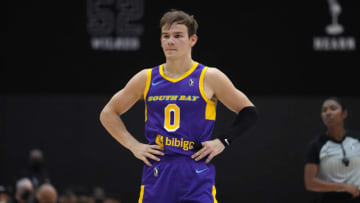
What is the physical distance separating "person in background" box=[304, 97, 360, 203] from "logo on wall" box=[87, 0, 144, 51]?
12.1ft

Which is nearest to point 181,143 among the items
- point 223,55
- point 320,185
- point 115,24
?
point 320,185

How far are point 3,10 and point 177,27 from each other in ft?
18.2

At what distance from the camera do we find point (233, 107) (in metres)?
4.14

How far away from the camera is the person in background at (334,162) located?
19.2 feet

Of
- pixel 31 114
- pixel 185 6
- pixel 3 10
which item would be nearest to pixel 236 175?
pixel 185 6

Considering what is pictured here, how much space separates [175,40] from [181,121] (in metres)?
0.56

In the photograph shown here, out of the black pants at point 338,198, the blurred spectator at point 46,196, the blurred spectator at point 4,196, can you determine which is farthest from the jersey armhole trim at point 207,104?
the blurred spectator at point 4,196

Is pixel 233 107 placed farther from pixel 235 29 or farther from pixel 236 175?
pixel 236 175

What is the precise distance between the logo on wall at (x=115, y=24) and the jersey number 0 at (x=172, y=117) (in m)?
4.92

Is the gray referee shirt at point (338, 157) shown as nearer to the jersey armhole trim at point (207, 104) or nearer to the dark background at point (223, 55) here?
the jersey armhole trim at point (207, 104)

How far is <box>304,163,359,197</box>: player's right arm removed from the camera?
5750mm

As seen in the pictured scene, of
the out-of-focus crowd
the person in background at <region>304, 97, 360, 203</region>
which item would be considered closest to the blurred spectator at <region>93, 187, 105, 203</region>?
the out-of-focus crowd

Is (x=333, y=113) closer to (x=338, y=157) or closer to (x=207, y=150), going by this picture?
(x=338, y=157)

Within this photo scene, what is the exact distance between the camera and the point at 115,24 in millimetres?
8750
